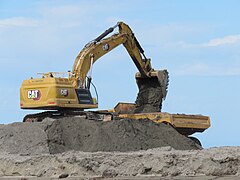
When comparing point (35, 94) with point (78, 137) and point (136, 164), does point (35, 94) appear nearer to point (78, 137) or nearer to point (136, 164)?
point (78, 137)

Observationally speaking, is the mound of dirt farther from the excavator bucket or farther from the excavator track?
the excavator bucket

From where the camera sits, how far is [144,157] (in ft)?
49.1

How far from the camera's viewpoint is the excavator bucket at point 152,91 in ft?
89.3

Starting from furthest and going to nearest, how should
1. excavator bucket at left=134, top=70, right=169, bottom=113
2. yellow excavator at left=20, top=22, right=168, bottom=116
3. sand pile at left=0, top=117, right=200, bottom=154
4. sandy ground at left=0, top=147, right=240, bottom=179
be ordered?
excavator bucket at left=134, top=70, right=169, bottom=113 → yellow excavator at left=20, top=22, right=168, bottom=116 → sand pile at left=0, top=117, right=200, bottom=154 → sandy ground at left=0, top=147, right=240, bottom=179

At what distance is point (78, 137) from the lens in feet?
61.2

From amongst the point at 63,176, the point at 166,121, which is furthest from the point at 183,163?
the point at 166,121

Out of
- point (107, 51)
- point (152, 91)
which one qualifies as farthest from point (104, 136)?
point (152, 91)

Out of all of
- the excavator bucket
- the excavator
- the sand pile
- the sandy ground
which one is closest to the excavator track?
the excavator

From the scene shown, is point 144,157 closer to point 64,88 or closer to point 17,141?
point 17,141

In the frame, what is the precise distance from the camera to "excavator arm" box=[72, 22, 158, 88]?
904 inches

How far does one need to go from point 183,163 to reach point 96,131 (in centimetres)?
479

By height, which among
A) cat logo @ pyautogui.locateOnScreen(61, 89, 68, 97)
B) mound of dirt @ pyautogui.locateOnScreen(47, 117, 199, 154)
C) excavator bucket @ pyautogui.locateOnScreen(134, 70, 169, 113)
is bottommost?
mound of dirt @ pyautogui.locateOnScreen(47, 117, 199, 154)

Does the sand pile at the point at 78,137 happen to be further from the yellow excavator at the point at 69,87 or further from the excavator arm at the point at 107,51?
the excavator arm at the point at 107,51

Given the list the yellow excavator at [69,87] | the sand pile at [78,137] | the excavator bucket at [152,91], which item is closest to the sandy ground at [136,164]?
the sand pile at [78,137]
